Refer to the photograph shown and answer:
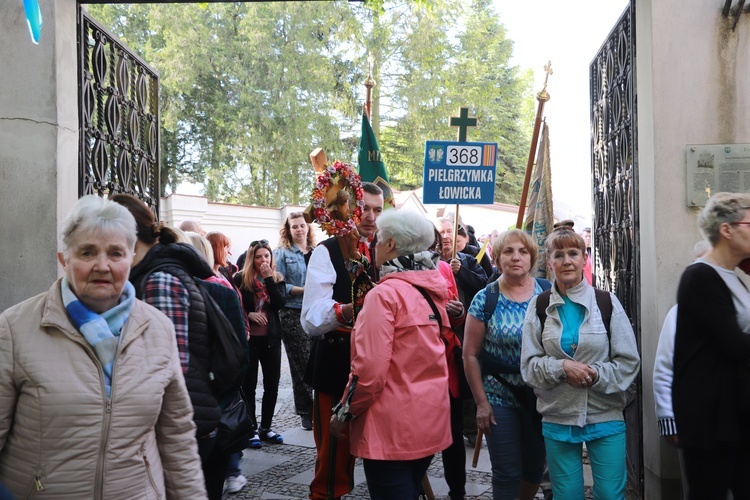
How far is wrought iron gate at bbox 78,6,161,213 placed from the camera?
18.5 ft

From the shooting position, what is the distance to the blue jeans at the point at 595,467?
4.04 m

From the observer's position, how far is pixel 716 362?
3467 millimetres

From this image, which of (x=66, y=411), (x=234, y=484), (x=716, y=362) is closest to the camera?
(x=66, y=411)

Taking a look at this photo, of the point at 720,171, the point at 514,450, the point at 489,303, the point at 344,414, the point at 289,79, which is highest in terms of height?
the point at 289,79

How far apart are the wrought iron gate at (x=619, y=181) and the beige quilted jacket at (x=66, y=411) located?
12.7 feet

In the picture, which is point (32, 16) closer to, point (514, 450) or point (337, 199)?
point (337, 199)

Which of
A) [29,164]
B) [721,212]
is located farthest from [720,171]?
[29,164]

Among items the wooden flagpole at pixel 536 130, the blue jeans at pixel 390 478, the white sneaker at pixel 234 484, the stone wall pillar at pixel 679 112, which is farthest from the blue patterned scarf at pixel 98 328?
the wooden flagpole at pixel 536 130

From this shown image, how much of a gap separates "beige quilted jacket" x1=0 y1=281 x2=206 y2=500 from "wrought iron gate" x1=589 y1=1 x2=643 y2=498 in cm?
387

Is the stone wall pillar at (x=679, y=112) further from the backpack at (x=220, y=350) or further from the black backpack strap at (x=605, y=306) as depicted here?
the backpack at (x=220, y=350)

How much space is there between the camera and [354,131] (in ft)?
107

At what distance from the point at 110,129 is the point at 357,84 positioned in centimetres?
2643

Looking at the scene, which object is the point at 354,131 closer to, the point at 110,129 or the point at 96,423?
the point at 110,129

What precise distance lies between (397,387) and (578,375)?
1056mm
